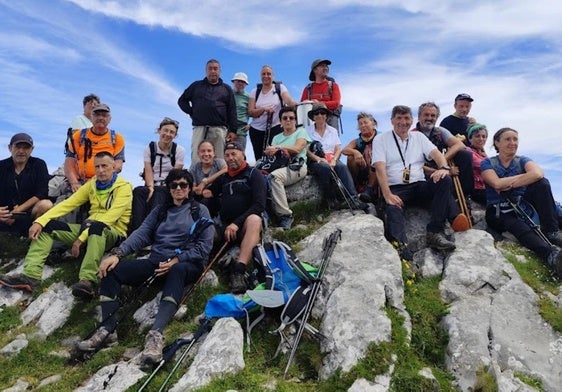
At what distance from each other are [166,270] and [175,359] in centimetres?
195

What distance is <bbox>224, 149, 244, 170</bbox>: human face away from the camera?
1127 cm

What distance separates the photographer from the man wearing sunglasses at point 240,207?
10.1 m

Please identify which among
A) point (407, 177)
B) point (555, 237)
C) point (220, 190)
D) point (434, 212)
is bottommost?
point (555, 237)

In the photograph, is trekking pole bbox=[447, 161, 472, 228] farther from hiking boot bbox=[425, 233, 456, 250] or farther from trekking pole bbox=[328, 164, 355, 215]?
trekking pole bbox=[328, 164, 355, 215]

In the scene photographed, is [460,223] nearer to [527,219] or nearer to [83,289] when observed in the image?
[527,219]

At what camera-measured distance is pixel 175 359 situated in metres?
7.96

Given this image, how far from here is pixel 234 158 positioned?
11297mm

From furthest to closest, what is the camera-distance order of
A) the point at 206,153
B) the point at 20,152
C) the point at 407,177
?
the point at 20,152, the point at 206,153, the point at 407,177

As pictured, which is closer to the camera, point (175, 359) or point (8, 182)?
point (175, 359)

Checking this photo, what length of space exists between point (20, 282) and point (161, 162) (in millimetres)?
4823

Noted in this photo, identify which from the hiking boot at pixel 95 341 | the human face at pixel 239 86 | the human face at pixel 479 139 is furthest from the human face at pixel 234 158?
the human face at pixel 479 139

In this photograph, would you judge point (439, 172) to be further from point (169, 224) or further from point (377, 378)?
point (169, 224)

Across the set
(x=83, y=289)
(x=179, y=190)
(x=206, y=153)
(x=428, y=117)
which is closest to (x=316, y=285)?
(x=179, y=190)

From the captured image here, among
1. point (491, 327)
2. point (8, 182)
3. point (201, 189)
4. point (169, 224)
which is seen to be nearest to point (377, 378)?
point (491, 327)
